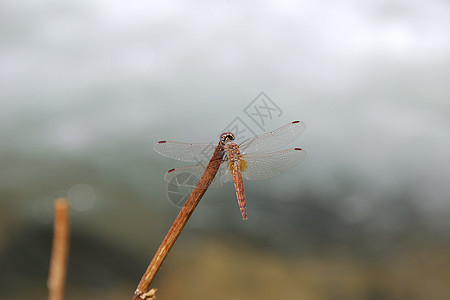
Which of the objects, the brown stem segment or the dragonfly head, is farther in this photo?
the dragonfly head

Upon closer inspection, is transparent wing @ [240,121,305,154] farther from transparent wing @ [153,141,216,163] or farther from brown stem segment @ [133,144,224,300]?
brown stem segment @ [133,144,224,300]

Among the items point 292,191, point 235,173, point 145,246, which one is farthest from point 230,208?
point 235,173

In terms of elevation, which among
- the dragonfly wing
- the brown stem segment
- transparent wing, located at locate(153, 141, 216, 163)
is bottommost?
the brown stem segment

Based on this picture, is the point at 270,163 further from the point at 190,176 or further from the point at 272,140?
the point at 190,176

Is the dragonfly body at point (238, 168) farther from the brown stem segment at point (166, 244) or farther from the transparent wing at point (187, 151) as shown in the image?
the brown stem segment at point (166, 244)

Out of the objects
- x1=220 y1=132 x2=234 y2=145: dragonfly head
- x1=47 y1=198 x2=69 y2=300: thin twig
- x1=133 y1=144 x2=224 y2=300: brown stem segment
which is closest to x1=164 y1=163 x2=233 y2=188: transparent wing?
x1=220 y1=132 x2=234 y2=145: dragonfly head

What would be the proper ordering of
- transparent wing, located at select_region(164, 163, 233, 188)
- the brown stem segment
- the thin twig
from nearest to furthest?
1. the thin twig
2. the brown stem segment
3. transparent wing, located at select_region(164, 163, 233, 188)

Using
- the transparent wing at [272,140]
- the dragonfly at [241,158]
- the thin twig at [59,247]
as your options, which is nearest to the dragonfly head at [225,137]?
the dragonfly at [241,158]

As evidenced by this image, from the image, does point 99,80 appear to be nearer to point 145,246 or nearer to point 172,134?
point 172,134
